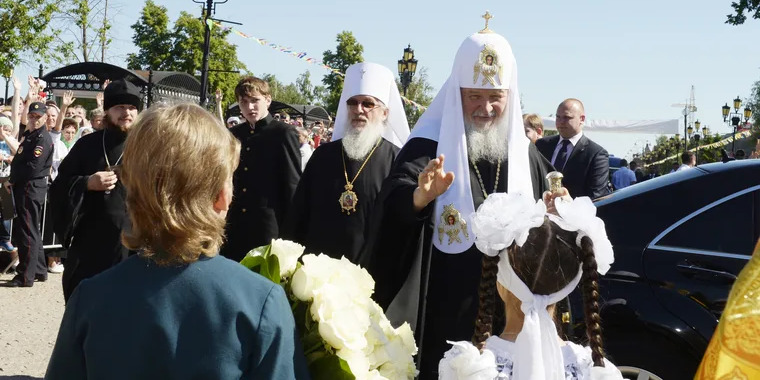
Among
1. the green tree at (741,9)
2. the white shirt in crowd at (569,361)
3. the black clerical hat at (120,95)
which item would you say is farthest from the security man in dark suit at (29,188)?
the green tree at (741,9)

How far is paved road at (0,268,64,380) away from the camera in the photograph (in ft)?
22.1

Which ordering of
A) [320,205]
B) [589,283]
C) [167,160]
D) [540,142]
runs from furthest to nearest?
[540,142], [320,205], [589,283], [167,160]

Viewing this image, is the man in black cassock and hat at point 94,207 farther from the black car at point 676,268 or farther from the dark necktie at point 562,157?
the dark necktie at point 562,157

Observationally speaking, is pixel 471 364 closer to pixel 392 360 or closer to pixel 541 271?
pixel 392 360

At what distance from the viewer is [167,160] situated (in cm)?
220


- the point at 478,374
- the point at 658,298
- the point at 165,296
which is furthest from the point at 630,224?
the point at 165,296

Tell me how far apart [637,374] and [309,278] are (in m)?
2.87

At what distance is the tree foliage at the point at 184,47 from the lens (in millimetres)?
46312

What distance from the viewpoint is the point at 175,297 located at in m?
2.21

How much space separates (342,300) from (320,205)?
3.75 m

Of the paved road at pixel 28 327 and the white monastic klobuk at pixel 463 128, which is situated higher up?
the white monastic klobuk at pixel 463 128

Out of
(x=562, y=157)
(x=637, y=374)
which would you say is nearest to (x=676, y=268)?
(x=637, y=374)

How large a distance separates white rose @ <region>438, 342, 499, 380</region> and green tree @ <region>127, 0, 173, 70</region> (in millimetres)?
46770

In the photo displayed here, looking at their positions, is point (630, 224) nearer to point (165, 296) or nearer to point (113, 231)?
point (113, 231)
